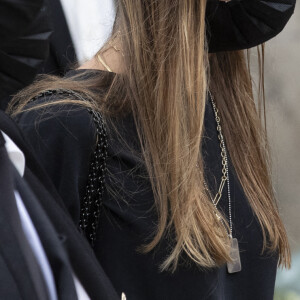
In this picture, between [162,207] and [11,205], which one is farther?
[162,207]

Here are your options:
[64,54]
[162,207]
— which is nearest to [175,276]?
[162,207]

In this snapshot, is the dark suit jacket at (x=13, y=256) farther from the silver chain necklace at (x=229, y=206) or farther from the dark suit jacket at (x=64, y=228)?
the silver chain necklace at (x=229, y=206)

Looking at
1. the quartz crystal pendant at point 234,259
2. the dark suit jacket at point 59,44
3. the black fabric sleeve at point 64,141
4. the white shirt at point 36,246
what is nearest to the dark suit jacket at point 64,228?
the white shirt at point 36,246

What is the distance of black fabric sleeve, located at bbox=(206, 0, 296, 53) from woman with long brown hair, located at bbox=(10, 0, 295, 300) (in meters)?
0.03

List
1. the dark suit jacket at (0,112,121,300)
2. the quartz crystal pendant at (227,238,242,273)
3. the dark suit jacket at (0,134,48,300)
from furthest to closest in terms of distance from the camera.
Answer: the quartz crystal pendant at (227,238,242,273), the dark suit jacket at (0,112,121,300), the dark suit jacket at (0,134,48,300)

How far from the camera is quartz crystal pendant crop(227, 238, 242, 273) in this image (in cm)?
141

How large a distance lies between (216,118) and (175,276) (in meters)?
0.41

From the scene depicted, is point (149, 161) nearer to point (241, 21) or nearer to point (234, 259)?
point (234, 259)

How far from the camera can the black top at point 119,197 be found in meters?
1.25

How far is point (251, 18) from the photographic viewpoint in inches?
59.8

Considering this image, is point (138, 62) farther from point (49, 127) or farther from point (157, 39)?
point (49, 127)

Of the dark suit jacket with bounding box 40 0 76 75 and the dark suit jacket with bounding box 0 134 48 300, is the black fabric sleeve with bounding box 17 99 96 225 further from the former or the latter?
the dark suit jacket with bounding box 40 0 76 75

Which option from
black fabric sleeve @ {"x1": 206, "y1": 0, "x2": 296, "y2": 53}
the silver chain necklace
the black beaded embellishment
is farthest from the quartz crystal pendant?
black fabric sleeve @ {"x1": 206, "y1": 0, "x2": 296, "y2": 53}

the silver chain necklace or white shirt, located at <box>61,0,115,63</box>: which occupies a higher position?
white shirt, located at <box>61,0,115,63</box>
